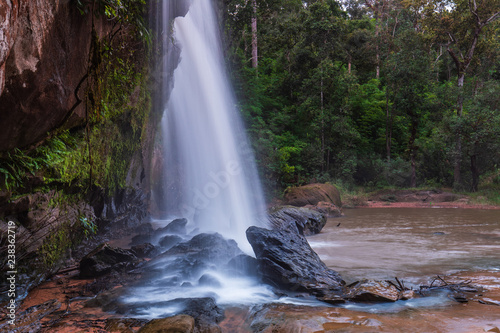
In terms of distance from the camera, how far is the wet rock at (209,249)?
6844mm

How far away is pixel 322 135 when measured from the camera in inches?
Answer: 904

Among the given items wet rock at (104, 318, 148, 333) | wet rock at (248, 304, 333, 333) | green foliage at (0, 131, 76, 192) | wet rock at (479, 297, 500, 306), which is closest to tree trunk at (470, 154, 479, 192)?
wet rock at (479, 297, 500, 306)

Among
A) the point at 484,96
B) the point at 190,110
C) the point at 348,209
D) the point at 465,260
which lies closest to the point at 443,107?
the point at 484,96

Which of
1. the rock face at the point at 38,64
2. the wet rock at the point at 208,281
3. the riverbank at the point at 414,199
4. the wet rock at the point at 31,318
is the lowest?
the riverbank at the point at 414,199

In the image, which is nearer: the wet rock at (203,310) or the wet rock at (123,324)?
the wet rock at (123,324)

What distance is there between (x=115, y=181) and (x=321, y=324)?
7.11m

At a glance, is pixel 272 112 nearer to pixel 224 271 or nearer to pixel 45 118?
pixel 224 271

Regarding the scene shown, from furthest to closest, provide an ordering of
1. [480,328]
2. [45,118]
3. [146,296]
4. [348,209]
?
[348,209]
[146,296]
[45,118]
[480,328]

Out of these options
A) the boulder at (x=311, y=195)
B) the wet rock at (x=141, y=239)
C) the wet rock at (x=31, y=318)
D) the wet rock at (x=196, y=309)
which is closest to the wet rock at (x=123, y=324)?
the wet rock at (x=196, y=309)

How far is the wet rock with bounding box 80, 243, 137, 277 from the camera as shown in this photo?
5.69m

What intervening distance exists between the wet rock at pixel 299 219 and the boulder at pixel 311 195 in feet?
17.1

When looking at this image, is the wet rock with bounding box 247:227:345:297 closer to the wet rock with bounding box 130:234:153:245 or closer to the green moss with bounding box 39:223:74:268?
the green moss with bounding box 39:223:74:268

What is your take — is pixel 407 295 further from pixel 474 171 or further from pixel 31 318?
pixel 474 171

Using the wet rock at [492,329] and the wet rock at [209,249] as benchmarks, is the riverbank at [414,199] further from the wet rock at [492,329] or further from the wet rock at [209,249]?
the wet rock at [492,329]
